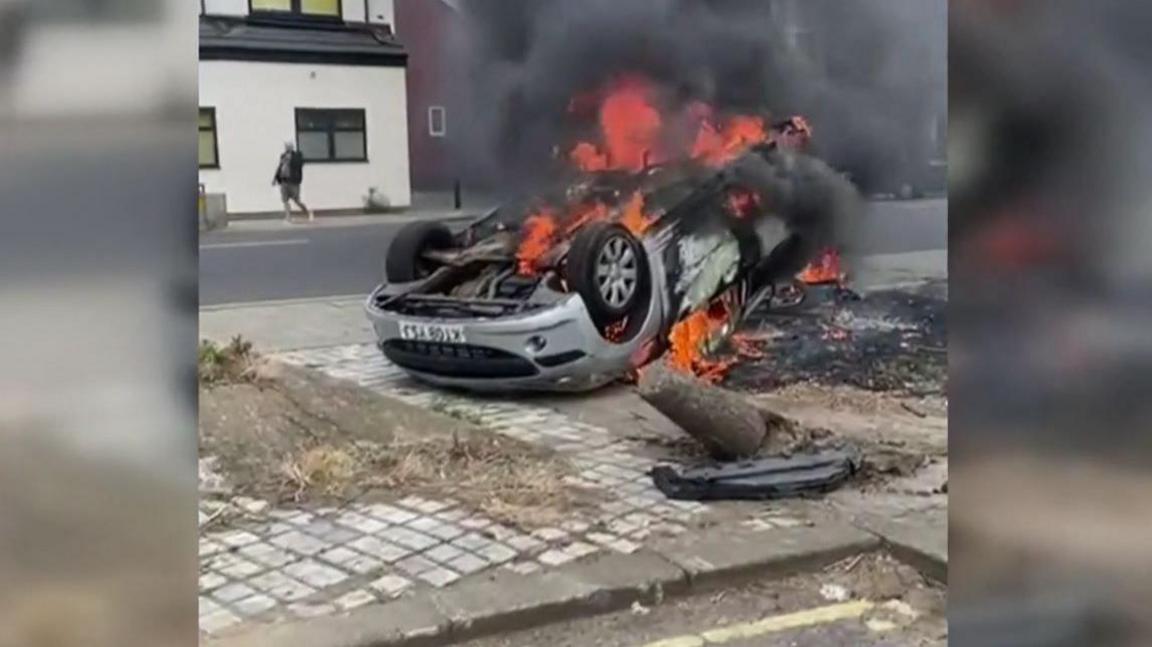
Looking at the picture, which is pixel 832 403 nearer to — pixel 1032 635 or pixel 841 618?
pixel 841 618

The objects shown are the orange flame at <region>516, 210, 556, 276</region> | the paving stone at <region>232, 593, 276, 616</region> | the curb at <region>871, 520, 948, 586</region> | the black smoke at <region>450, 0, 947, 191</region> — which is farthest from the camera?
the orange flame at <region>516, 210, 556, 276</region>

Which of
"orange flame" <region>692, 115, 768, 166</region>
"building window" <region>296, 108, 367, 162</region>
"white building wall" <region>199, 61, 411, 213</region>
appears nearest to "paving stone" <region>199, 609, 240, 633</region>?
"white building wall" <region>199, 61, 411, 213</region>

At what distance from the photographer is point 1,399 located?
4.74 ft

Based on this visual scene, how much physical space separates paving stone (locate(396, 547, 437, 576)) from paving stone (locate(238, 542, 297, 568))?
271 mm

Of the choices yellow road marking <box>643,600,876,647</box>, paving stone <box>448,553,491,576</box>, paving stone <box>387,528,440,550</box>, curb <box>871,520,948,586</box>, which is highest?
paving stone <box>387,528,440,550</box>

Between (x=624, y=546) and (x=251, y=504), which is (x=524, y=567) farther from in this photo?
(x=251, y=504)

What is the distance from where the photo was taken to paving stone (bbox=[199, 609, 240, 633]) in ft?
8.41

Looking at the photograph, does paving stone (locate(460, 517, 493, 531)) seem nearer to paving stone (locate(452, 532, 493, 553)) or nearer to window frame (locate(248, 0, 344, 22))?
paving stone (locate(452, 532, 493, 553))

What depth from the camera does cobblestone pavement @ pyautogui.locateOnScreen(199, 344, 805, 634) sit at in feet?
8.94

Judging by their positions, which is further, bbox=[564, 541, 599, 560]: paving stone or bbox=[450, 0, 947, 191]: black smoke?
bbox=[450, 0, 947, 191]: black smoke

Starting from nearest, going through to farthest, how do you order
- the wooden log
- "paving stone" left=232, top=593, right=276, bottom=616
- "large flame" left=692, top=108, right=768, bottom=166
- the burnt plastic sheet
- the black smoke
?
"paving stone" left=232, top=593, right=276, bottom=616 → the burnt plastic sheet → the black smoke → the wooden log → "large flame" left=692, top=108, right=768, bottom=166

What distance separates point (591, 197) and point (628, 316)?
20.0 inches

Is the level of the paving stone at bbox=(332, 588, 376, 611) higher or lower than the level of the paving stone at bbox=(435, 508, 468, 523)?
lower

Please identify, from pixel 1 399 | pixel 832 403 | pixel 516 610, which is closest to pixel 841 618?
pixel 516 610
